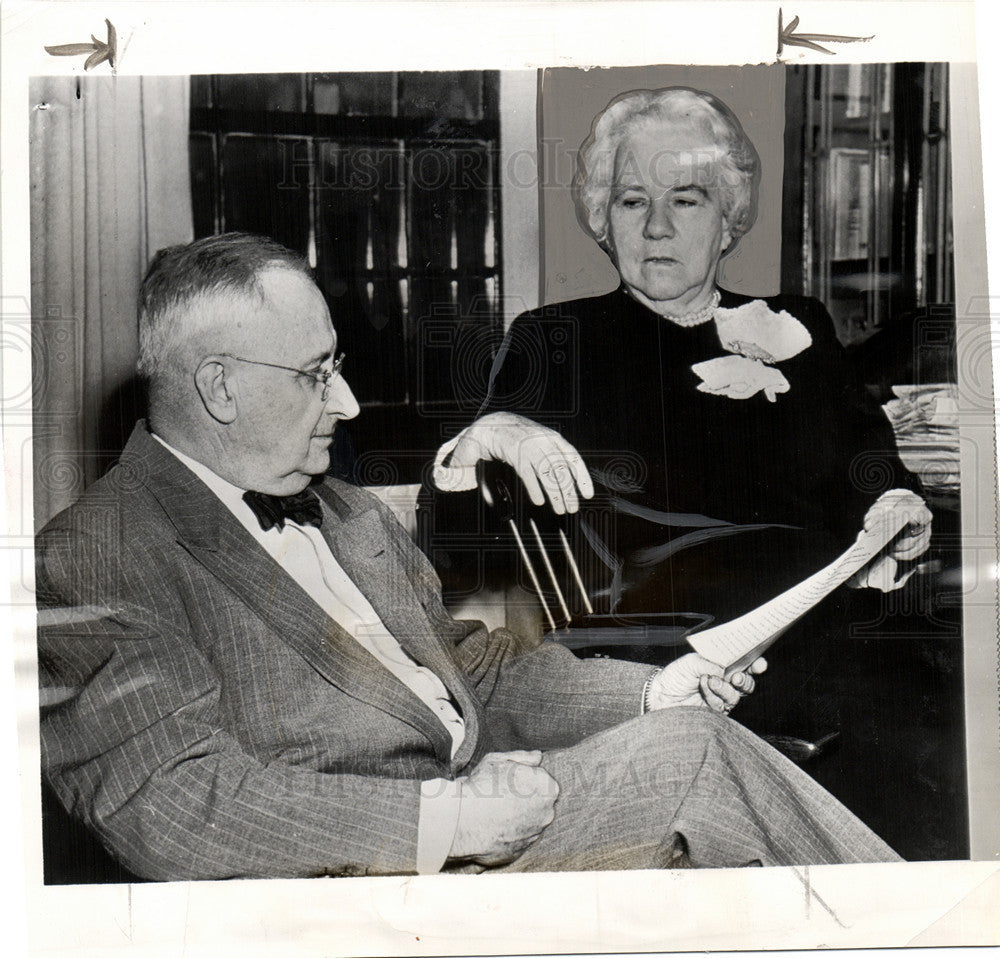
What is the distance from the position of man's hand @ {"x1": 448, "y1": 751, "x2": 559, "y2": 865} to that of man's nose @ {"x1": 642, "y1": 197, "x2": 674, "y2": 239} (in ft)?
3.80

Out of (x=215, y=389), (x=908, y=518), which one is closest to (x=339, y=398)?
(x=215, y=389)

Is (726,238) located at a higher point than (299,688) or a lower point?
higher

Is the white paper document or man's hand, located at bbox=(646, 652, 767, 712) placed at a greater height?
the white paper document

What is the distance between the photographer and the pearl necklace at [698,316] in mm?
2102

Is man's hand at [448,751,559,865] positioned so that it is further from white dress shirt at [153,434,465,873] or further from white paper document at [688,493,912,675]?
white paper document at [688,493,912,675]

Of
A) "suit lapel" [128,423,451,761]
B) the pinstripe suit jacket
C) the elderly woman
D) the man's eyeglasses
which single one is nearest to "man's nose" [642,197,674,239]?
the elderly woman

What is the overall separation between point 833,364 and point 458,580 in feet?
3.03

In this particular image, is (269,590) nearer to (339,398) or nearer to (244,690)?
(244,690)

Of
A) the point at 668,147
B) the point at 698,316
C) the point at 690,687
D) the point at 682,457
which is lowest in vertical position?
the point at 690,687

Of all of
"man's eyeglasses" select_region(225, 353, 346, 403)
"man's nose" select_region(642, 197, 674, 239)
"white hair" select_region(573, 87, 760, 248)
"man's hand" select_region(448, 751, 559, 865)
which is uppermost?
"white hair" select_region(573, 87, 760, 248)

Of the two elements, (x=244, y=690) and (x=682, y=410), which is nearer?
(x=244, y=690)

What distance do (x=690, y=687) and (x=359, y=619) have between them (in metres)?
0.71

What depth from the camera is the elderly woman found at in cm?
207

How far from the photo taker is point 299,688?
6.55 feet
